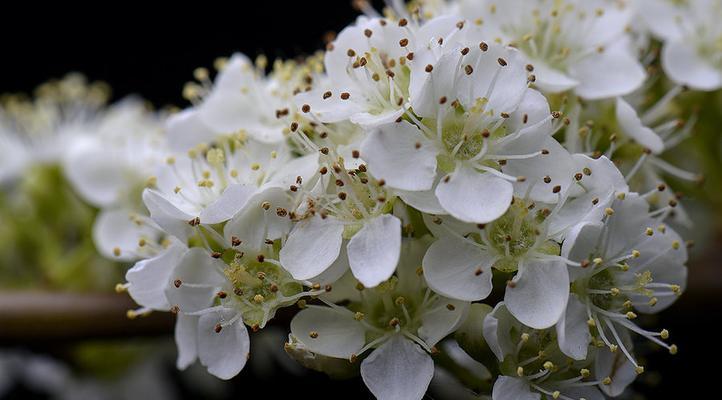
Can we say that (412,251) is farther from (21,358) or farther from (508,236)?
(21,358)

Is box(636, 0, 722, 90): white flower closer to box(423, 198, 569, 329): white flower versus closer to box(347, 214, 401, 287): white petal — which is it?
box(423, 198, 569, 329): white flower

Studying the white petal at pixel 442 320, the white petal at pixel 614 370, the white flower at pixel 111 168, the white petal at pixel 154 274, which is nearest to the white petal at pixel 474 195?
the white petal at pixel 442 320

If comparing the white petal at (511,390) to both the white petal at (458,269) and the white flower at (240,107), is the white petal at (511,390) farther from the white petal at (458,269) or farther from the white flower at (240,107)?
the white flower at (240,107)

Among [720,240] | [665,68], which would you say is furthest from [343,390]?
[720,240]

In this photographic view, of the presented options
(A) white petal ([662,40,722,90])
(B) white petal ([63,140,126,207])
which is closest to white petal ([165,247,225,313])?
(B) white petal ([63,140,126,207])

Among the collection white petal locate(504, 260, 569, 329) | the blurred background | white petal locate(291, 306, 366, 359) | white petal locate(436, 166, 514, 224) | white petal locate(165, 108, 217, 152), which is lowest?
the blurred background

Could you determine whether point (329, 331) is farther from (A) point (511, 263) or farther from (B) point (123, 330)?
(B) point (123, 330)

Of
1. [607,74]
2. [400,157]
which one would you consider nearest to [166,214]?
[400,157]
